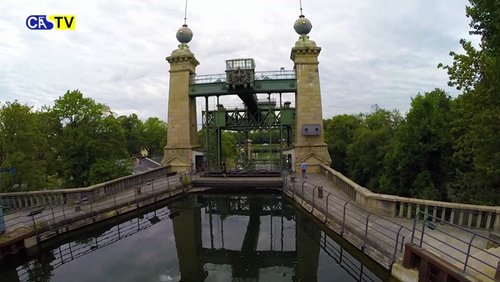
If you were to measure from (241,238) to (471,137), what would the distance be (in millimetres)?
10370

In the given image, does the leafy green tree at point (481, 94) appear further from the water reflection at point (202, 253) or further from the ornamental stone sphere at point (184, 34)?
the ornamental stone sphere at point (184, 34)

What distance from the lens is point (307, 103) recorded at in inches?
968

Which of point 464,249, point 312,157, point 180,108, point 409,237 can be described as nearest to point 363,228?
point 409,237

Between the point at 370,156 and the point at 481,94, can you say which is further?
the point at 370,156

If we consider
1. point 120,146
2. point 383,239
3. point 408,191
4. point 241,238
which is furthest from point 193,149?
point 383,239

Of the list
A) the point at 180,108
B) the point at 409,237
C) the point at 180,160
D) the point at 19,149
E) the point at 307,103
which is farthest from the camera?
the point at 180,108

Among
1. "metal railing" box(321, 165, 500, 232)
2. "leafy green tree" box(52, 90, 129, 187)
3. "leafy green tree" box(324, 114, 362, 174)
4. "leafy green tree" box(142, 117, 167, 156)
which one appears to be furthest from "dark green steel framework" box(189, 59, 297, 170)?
"leafy green tree" box(142, 117, 167, 156)

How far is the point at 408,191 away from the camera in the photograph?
21594 mm

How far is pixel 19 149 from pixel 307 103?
19509mm

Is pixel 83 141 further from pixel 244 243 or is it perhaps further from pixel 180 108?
pixel 244 243

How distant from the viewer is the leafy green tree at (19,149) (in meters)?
15.5

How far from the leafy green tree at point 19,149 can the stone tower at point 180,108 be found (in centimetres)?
1044

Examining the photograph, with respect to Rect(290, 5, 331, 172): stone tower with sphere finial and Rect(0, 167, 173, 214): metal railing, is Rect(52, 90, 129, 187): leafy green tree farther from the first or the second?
Rect(290, 5, 331, 172): stone tower with sphere finial

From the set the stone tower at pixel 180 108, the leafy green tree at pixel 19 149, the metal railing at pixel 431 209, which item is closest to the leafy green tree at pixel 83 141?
the leafy green tree at pixel 19 149
